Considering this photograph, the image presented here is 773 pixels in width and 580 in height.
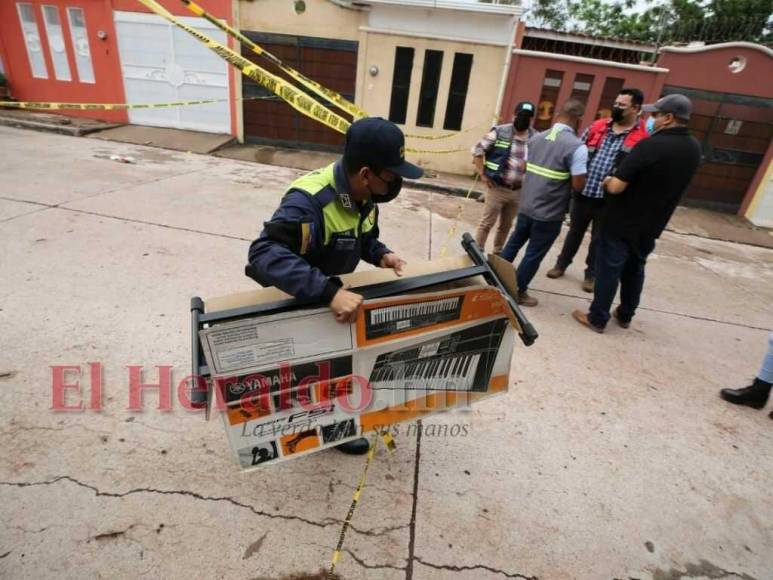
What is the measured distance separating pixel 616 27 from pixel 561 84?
943 inches

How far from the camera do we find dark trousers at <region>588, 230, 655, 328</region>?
10.4ft

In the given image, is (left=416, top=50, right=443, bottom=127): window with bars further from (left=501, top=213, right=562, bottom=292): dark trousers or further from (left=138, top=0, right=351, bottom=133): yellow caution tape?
(left=501, top=213, right=562, bottom=292): dark trousers

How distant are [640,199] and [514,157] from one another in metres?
1.21

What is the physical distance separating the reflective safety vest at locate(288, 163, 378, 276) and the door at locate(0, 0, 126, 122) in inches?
443

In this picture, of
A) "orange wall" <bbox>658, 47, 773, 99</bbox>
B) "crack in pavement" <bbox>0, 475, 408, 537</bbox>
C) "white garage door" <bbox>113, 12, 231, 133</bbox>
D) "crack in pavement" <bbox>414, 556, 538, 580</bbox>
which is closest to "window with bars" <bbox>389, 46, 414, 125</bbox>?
"white garage door" <bbox>113, 12, 231, 133</bbox>

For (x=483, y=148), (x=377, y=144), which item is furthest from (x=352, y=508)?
(x=483, y=148)

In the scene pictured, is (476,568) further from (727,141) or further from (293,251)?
(727,141)

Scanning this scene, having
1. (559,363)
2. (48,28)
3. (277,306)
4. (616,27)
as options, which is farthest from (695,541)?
(616,27)

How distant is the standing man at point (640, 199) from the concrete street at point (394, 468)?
0.38m

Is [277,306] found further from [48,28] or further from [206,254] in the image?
[48,28]

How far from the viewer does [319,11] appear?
8570 millimetres

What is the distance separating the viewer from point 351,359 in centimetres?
138

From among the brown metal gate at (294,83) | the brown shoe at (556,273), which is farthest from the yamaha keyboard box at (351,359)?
the brown metal gate at (294,83)

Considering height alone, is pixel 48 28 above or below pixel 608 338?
above
